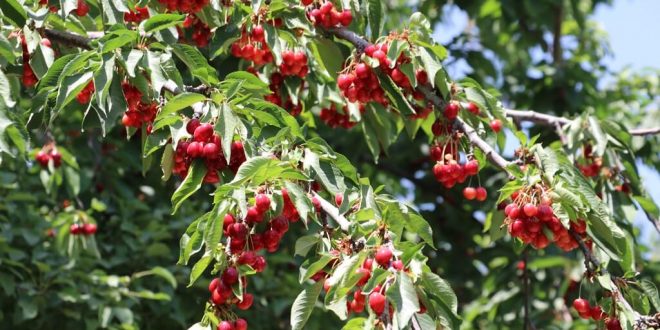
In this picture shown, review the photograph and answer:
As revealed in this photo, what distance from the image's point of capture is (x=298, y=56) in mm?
3561

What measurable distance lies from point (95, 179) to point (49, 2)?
2.32 metres

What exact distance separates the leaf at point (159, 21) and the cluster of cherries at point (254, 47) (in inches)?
18.0

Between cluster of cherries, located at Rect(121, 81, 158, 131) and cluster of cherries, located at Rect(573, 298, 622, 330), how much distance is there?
1474mm

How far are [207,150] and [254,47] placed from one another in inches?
35.4

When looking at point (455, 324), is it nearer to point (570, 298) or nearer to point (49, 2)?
point (49, 2)

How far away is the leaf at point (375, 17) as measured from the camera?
138 inches

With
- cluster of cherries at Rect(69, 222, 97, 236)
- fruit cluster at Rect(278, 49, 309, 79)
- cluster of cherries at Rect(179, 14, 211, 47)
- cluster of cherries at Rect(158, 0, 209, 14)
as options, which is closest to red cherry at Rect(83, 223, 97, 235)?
cluster of cherries at Rect(69, 222, 97, 236)

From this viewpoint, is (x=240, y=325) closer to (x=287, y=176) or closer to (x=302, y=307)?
(x=302, y=307)

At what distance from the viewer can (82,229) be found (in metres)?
4.79

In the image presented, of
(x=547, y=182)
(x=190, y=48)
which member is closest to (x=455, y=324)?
(x=547, y=182)

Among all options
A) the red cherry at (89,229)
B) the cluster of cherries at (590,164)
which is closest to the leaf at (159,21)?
the cluster of cherries at (590,164)

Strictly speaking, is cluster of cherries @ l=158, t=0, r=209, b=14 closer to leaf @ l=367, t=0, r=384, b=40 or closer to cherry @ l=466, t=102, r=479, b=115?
leaf @ l=367, t=0, r=384, b=40

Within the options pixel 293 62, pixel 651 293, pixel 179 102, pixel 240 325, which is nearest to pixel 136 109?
pixel 179 102

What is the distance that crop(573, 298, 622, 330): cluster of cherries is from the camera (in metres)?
2.96
